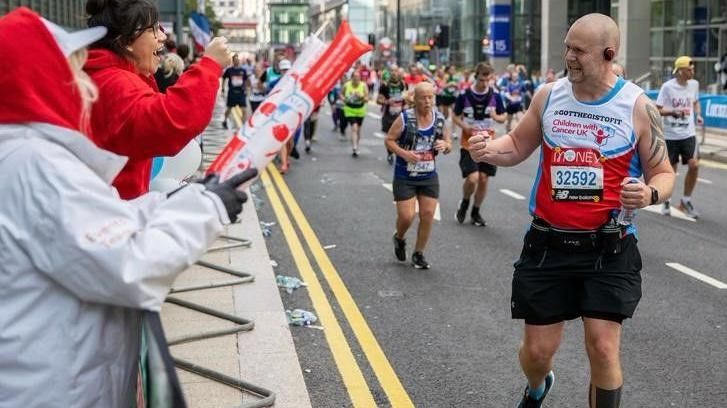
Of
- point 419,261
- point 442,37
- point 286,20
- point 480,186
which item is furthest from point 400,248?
point 286,20

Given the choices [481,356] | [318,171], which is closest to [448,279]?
[481,356]

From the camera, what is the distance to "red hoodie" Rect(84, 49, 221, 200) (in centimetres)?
310

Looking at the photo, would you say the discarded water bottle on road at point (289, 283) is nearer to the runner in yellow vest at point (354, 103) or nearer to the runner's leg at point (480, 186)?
the runner's leg at point (480, 186)

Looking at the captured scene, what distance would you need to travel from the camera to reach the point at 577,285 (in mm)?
4805

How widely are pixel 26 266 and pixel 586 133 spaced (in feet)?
9.35

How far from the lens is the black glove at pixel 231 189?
272 centimetres

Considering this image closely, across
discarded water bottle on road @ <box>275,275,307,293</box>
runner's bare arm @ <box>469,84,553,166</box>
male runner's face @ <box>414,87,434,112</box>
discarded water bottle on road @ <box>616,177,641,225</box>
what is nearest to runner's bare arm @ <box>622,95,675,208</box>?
discarded water bottle on road @ <box>616,177,641,225</box>

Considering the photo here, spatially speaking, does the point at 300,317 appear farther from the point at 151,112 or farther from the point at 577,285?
the point at 151,112

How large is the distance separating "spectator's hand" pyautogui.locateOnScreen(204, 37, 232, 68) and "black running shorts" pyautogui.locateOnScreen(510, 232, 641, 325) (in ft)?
6.85

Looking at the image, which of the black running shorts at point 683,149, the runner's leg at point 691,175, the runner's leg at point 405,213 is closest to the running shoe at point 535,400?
the runner's leg at point 405,213

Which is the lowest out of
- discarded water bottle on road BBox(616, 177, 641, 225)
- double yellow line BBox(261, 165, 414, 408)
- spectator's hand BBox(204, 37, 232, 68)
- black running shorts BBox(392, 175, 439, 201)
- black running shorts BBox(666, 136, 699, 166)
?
double yellow line BBox(261, 165, 414, 408)

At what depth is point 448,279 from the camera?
31.3 feet

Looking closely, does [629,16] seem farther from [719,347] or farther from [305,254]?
[719,347]

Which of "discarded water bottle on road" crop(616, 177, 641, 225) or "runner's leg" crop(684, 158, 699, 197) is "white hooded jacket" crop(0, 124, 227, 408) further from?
"runner's leg" crop(684, 158, 699, 197)
